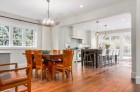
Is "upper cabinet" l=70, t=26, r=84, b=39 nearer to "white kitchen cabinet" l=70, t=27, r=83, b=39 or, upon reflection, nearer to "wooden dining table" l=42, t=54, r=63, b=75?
"white kitchen cabinet" l=70, t=27, r=83, b=39

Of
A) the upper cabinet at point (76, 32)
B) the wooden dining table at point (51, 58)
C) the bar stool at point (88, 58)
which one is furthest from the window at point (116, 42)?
the wooden dining table at point (51, 58)

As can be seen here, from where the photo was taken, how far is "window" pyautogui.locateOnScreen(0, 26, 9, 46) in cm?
547

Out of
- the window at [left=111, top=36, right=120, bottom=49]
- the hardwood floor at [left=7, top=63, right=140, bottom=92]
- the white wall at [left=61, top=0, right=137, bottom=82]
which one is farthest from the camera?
the window at [left=111, top=36, right=120, bottom=49]

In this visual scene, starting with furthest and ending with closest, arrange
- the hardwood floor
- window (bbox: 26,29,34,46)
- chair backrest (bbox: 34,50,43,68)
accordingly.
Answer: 1. window (bbox: 26,29,34,46)
2. chair backrest (bbox: 34,50,43,68)
3. the hardwood floor

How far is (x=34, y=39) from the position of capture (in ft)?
22.3

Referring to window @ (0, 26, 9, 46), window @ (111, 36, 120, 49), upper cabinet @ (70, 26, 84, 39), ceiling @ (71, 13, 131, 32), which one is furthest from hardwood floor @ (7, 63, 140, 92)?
window @ (111, 36, 120, 49)

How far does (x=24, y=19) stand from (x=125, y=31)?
7.83 m

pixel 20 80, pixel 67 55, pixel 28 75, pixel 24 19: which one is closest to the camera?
pixel 20 80

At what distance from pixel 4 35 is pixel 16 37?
0.58m

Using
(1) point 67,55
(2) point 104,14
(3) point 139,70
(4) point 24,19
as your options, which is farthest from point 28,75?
(4) point 24,19

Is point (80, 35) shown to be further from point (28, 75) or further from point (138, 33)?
point (28, 75)

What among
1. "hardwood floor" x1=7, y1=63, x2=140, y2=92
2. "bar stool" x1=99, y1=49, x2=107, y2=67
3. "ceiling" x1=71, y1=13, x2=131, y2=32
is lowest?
"hardwood floor" x1=7, y1=63, x2=140, y2=92

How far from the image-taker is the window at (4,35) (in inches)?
216

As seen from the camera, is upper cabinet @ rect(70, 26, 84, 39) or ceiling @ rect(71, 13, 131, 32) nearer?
ceiling @ rect(71, 13, 131, 32)
